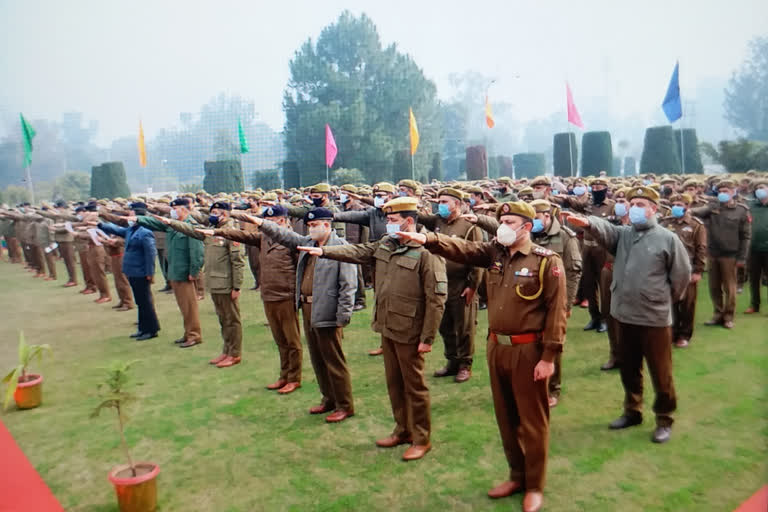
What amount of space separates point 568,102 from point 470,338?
1632cm

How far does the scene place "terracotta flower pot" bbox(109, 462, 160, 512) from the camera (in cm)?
417

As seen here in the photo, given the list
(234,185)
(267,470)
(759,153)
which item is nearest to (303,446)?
(267,470)

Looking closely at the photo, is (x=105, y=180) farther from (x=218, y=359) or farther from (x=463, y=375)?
(x=463, y=375)

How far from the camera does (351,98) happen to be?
21219mm

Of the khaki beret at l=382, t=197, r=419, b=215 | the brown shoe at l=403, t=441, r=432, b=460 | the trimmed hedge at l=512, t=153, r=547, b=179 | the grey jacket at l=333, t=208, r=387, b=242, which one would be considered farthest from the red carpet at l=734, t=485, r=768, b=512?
the trimmed hedge at l=512, t=153, r=547, b=179

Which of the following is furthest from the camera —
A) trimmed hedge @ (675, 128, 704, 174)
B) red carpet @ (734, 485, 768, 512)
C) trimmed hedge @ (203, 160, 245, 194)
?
trimmed hedge @ (203, 160, 245, 194)

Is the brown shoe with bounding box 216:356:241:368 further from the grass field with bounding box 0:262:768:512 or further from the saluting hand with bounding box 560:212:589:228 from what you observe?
the saluting hand with bounding box 560:212:589:228

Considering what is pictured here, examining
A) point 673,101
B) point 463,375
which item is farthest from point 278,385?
point 673,101

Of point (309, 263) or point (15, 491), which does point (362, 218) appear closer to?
point (309, 263)

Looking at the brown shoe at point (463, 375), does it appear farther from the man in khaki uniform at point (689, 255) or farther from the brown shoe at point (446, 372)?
the man in khaki uniform at point (689, 255)

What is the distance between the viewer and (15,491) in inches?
191

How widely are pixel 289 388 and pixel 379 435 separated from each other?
1630 millimetres

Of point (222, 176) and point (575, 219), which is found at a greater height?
point (222, 176)

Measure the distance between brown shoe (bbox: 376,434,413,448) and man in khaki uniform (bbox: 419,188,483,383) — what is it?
62.2 inches
